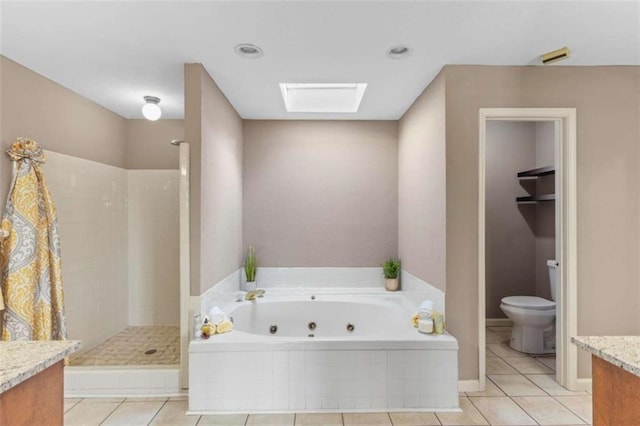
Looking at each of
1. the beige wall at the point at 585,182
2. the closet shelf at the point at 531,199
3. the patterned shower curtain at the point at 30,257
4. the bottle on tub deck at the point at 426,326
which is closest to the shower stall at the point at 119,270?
the patterned shower curtain at the point at 30,257

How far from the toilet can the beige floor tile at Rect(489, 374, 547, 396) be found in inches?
22.8

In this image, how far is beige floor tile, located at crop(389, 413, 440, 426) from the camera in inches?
78.4

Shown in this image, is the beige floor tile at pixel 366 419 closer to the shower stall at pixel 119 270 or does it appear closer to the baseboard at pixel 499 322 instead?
the shower stall at pixel 119 270

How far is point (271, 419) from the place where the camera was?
204 cm

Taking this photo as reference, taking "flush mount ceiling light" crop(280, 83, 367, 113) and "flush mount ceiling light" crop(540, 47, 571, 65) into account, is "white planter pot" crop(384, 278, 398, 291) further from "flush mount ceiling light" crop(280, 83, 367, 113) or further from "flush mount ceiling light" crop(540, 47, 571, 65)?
"flush mount ceiling light" crop(540, 47, 571, 65)

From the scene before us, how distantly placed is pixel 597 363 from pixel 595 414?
0.17m

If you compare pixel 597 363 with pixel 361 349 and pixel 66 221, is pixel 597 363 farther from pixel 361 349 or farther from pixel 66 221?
pixel 66 221

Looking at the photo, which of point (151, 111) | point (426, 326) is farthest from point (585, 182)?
point (151, 111)

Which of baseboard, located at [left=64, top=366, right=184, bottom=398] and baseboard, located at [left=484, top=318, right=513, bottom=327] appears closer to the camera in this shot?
baseboard, located at [left=64, top=366, right=184, bottom=398]

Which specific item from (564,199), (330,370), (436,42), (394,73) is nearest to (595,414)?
(330,370)

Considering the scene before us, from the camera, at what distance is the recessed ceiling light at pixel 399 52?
2087mm

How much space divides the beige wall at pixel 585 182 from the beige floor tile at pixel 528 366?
338 mm

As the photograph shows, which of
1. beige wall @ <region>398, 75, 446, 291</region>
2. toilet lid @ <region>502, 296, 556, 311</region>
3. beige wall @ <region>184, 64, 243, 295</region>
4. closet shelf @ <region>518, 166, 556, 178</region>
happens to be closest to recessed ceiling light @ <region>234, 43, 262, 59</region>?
beige wall @ <region>184, 64, 243, 295</region>

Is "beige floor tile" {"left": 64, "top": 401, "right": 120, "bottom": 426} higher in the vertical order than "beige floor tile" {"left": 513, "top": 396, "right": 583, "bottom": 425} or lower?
lower
